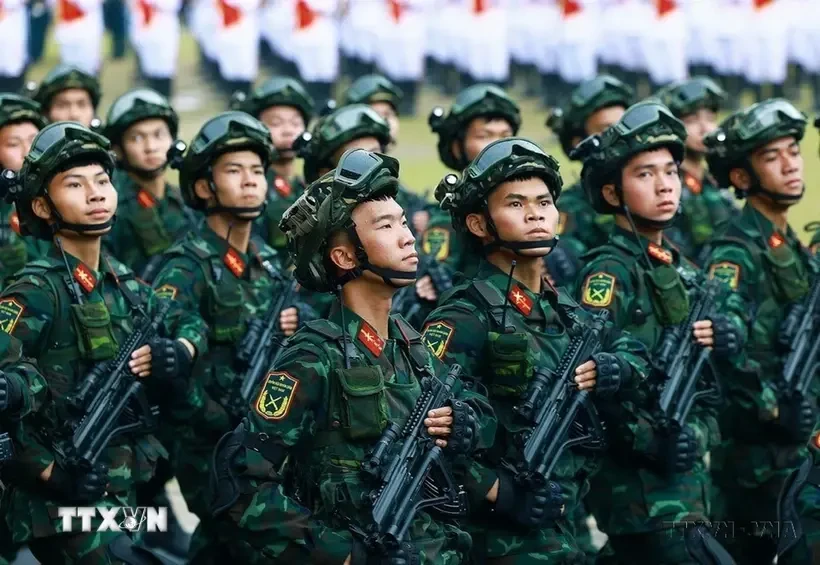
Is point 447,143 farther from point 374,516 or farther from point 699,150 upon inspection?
point 374,516

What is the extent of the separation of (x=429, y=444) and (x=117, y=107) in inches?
224

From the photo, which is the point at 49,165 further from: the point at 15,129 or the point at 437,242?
the point at 437,242

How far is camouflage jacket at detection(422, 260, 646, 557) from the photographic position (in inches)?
352

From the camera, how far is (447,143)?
1338 centimetres

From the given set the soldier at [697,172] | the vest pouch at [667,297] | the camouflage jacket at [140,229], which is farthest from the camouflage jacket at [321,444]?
the soldier at [697,172]

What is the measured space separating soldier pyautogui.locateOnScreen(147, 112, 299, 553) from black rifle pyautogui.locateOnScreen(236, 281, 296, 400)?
0.09ft

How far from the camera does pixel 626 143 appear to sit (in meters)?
10.2

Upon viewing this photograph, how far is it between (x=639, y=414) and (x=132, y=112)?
180 inches

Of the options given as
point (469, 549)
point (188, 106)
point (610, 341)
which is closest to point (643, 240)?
point (610, 341)

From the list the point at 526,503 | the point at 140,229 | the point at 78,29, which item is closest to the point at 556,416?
the point at 526,503

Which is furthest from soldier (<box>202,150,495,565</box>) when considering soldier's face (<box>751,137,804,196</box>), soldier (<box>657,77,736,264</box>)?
soldier (<box>657,77,736,264</box>)

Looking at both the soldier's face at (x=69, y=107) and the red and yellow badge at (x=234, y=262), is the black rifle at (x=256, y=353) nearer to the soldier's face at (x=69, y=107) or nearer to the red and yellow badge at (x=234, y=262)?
the red and yellow badge at (x=234, y=262)

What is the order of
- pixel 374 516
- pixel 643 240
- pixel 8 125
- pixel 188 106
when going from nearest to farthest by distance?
pixel 374 516 → pixel 643 240 → pixel 8 125 → pixel 188 106

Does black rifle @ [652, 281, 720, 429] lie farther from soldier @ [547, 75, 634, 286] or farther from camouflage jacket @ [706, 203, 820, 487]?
soldier @ [547, 75, 634, 286]
